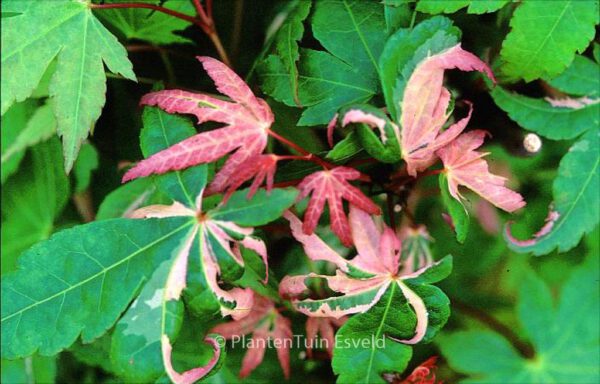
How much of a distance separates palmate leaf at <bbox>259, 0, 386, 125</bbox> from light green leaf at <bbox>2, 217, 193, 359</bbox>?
21cm

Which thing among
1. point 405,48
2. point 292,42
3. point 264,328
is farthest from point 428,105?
point 264,328

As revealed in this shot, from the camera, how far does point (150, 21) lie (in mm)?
801

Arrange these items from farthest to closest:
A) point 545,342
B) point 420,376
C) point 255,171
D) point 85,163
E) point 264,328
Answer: point 545,342
point 85,163
point 264,328
point 420,376
point 255,171

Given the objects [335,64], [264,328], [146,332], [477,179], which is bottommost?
[264,328]

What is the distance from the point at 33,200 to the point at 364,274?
0.65m

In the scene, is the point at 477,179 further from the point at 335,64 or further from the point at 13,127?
the point at 13,127

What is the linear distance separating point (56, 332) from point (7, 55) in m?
0.33

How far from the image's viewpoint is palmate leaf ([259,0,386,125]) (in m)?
0.72

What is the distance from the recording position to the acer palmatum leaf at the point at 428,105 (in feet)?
2.13

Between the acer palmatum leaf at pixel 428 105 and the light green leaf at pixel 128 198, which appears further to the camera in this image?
the light green leaf at pixel 128 198

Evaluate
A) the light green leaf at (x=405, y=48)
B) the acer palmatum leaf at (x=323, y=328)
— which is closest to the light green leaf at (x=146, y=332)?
the acer palmatum leaf at (x=323, y=328)

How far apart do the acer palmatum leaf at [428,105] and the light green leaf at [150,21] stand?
0.33m

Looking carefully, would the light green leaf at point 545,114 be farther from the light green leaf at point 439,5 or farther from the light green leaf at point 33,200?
the light green leaf at point 33,200

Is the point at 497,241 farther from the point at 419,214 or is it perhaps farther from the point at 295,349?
the point at 295,349
